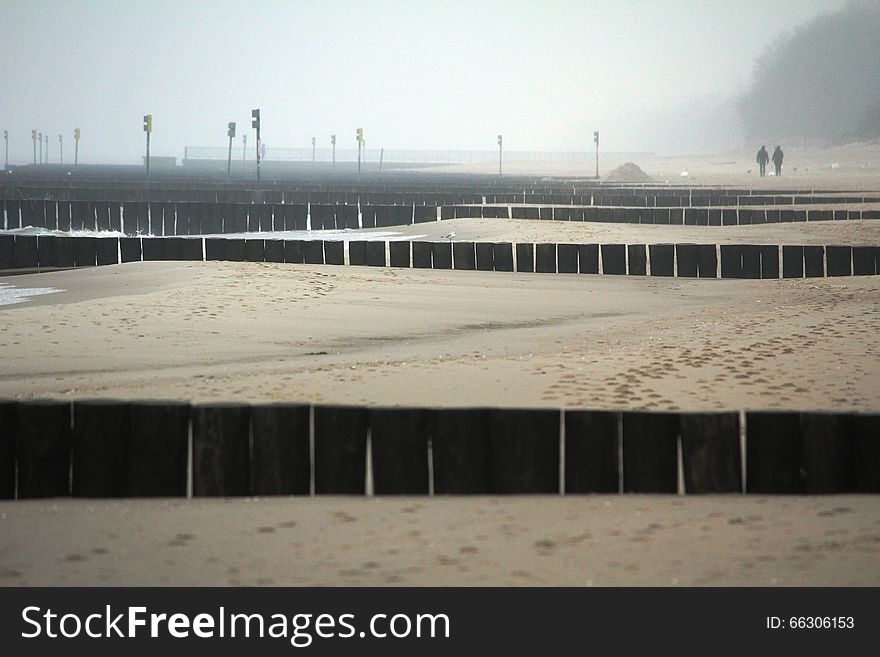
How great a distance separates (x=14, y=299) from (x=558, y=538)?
35.7 ft

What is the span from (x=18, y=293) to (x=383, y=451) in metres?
10.5

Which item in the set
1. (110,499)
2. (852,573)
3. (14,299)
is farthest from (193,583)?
(14,299)

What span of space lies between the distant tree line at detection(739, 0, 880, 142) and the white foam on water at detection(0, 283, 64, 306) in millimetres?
144512

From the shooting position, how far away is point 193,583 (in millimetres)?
5133

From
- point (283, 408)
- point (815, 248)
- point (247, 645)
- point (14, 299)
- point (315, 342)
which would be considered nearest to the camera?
point (247, 645)

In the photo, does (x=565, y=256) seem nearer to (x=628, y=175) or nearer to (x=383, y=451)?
(x=383, y=451)

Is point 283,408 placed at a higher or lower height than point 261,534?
higher

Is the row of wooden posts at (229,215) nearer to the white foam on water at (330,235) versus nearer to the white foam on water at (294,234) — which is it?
the white foam on water at (294,234)

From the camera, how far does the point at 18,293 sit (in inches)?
622

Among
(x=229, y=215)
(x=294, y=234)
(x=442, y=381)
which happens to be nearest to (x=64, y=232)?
(x=229, y=215)

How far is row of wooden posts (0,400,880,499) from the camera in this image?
6379 millimetres

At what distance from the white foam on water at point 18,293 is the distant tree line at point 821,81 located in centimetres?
14451

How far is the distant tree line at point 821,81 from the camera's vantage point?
524 feet

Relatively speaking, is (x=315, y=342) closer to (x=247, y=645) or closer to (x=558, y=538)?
(x=558, y=538)
